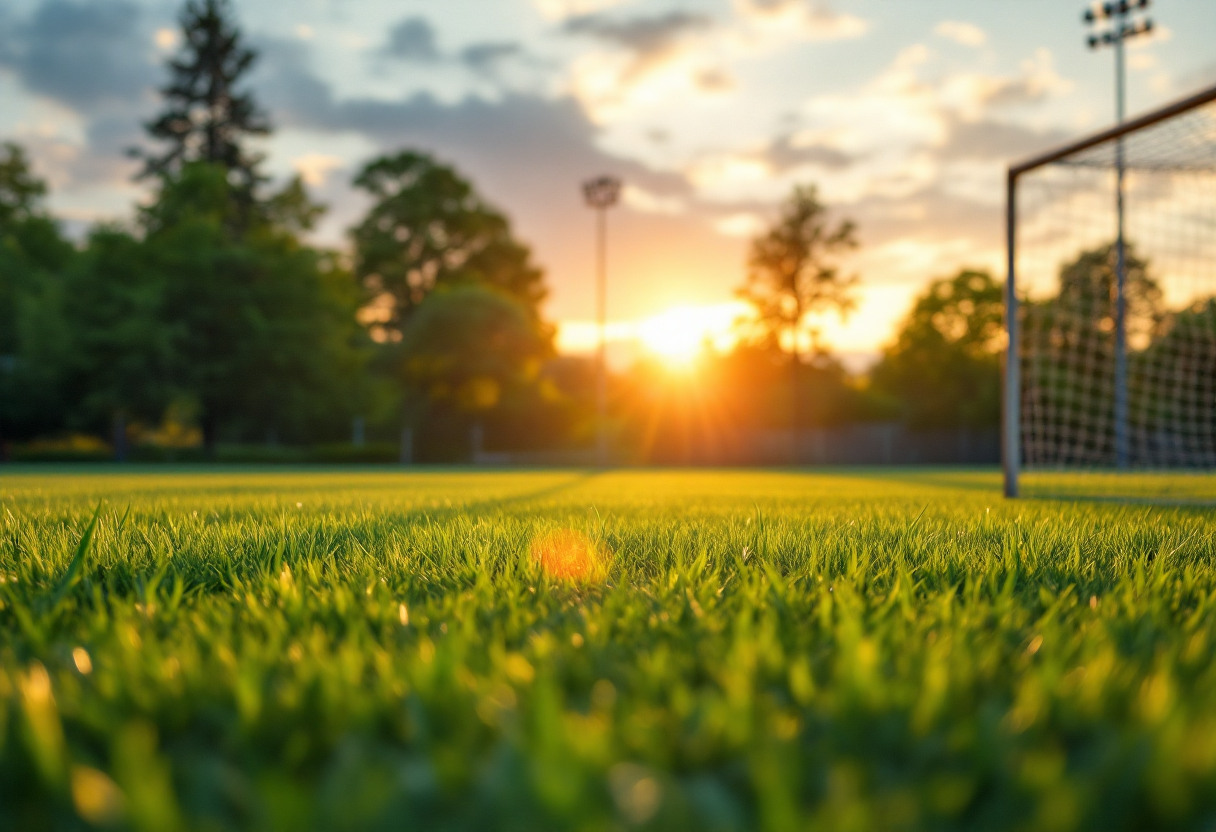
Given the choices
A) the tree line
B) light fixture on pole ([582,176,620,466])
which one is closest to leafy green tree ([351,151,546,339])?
the tree line

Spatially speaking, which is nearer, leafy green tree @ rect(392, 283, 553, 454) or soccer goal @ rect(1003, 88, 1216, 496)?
soccer goal @ rect(1003, 88, 1216, 496)

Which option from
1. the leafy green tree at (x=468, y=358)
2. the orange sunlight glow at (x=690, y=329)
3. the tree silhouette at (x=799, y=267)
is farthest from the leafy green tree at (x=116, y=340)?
the tree silhouette at (x=799, y=267)

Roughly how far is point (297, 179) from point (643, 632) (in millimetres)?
45261

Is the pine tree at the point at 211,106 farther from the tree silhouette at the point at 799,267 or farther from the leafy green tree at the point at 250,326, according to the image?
the tree silhouette at the point at 799,267

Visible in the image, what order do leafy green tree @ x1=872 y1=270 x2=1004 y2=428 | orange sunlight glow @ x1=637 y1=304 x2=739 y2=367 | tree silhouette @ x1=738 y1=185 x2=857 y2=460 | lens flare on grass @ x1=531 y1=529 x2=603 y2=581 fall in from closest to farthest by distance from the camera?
lens flare on grass @ x1=531 y1=529 x2=603 y2=581 < tree silhouette @ x1=738 y1=185 x2=857 y2=460 < orange sunlight glow @ x1=637 y1=304 x2=739 y2=367 < leafy green tree @ x1=872 y1=270 x2=1004 y2=428

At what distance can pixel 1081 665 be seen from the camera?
3.83 ft

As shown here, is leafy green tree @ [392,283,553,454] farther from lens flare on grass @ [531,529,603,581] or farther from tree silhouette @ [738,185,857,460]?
lens flare on grass @ [531,529,603,581]

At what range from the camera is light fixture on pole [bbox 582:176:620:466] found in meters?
25.1

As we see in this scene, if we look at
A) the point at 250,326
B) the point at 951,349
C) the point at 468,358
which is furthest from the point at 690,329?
the point at 250,326

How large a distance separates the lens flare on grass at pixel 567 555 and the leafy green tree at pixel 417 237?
4034cm

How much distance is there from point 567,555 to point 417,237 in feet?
140

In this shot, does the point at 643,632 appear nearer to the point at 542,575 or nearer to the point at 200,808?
the point at 542,575

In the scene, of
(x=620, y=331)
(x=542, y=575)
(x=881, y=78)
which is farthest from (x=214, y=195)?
(x=542, y=575)

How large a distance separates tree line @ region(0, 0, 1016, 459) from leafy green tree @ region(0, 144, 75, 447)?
0.10 m
